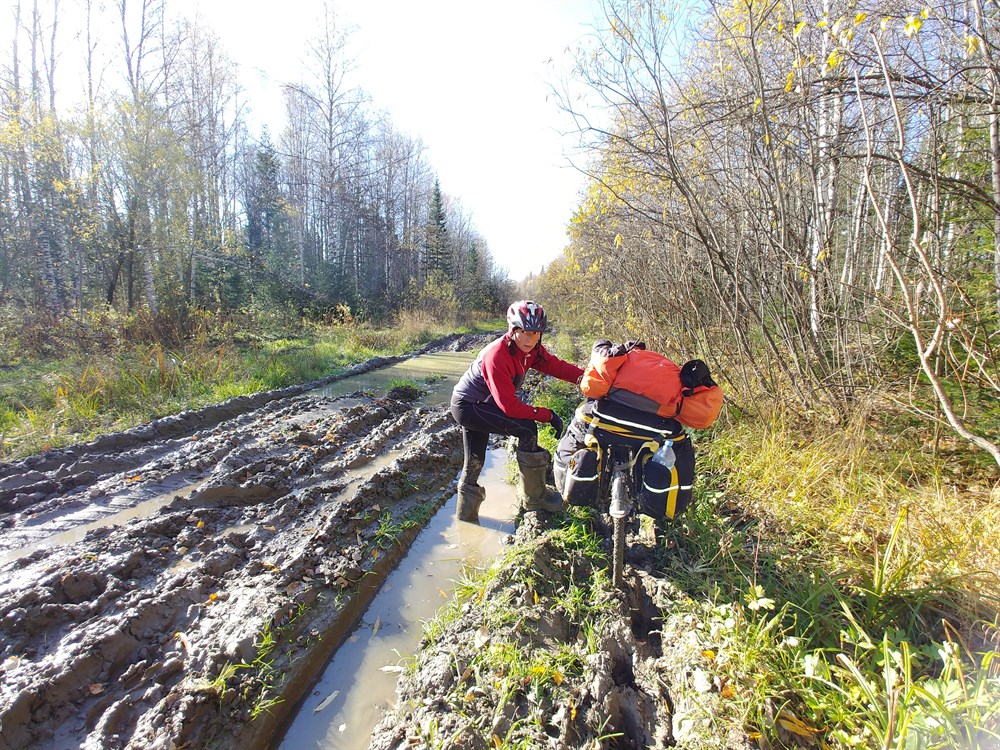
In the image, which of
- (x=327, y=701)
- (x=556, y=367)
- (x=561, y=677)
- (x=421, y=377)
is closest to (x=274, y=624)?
(x=327, y=701)

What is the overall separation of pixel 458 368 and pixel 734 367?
27.4 feet

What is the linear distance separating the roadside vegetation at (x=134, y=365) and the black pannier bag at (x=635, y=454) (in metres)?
6.06

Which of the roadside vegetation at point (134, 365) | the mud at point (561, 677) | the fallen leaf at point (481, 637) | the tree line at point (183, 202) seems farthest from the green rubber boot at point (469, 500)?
the tree line at point (183, 202)

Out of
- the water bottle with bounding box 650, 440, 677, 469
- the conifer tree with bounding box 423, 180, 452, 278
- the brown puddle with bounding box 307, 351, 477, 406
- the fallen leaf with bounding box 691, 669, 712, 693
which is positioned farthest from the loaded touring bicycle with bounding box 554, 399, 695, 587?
the conifer tree with bounding box 423, 180, 452, 278

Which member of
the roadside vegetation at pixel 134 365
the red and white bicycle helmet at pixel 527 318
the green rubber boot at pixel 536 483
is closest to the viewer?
the red and white bicycle helmet at pixel 527 318

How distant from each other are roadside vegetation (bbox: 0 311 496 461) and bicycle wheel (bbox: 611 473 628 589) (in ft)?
20.7

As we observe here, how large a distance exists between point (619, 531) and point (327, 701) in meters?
1.92

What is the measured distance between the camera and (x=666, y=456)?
2691 millimetres

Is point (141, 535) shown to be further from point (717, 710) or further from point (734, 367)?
point (734, 367)

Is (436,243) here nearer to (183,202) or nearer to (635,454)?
(183,202)

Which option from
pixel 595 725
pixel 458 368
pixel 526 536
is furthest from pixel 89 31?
pixel 595 725

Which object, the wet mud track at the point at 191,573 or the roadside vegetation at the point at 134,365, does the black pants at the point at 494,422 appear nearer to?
the wet mud track at the point at 191,573

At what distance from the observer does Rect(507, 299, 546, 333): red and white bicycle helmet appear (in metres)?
3.45

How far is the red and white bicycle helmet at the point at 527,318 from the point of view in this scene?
11.3 ft
